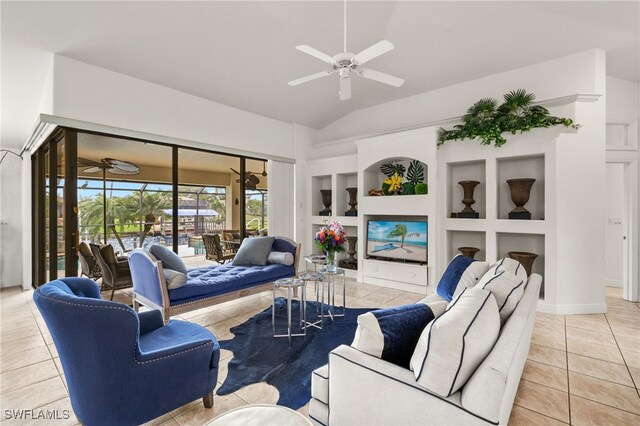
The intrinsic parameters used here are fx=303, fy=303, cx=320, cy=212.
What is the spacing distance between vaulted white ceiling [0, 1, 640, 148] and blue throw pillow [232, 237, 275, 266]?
2.38 m

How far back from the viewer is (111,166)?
4020 mm

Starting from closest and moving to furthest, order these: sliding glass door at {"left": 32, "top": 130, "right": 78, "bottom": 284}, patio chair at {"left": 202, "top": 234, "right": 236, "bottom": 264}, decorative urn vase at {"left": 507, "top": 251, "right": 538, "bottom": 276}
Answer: sliding glass door at {"left": 32, "top": 130, "right": 78, "bottom": 284} < decorative urn vase at {"left": 507, "top": 251, "right": 538, "bottom": 276} < patio chair at {"left": 202, "top": 234, "right": 236, "bottom": 264}

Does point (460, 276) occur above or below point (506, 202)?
below

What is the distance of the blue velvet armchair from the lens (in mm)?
1459

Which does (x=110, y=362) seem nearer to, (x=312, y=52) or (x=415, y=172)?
(x=312, y=52)

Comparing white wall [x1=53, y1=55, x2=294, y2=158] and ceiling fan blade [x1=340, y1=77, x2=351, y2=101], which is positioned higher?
white wall [x1=53, y1=55, x2=294, y2=158]

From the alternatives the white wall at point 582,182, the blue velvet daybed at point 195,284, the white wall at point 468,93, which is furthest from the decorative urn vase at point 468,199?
the blue velvet daybed at point 195,284

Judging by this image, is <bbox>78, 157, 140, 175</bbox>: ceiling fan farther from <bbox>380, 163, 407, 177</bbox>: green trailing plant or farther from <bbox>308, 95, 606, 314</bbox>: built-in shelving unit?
<bbox>380, 163, 407, 177</bbox>: green trailing plant

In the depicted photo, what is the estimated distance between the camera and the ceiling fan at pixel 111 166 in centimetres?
379

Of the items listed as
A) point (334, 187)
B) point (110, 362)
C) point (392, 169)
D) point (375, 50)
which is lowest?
point (110, 362)

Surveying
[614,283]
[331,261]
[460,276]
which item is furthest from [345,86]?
[614,283]

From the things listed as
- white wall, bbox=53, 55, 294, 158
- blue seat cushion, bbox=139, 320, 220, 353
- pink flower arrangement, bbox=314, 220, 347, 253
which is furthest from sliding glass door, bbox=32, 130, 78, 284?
pink flower arrangement, bbox=314, 220, 347, 253

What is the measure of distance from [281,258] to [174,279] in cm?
157

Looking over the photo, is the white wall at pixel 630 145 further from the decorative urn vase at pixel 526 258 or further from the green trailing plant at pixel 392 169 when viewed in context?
the green trailing plant at pixel 392 169
